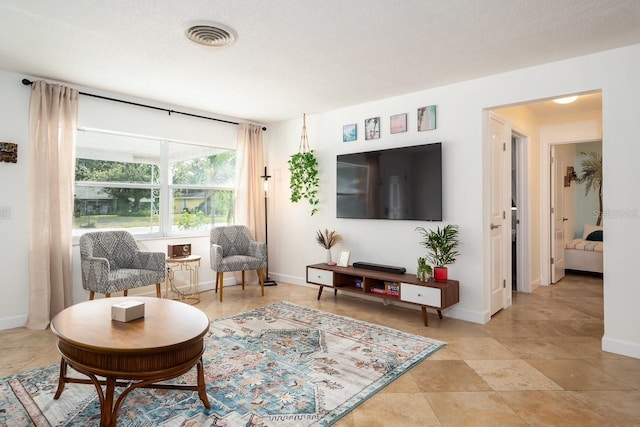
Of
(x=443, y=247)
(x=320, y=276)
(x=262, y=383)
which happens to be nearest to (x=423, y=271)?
(x=443, y=247)

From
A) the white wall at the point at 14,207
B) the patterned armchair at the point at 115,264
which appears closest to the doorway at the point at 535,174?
the patterned armchair at the point at 115,264

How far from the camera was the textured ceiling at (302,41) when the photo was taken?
2.35 meters

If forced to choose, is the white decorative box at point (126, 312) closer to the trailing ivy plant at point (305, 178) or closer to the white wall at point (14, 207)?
the white wall at point (14, 207)

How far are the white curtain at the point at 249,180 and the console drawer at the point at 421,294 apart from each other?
8.47 feet

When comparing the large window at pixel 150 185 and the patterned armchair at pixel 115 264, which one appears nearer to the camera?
the patterned armchair at pixel 115 264

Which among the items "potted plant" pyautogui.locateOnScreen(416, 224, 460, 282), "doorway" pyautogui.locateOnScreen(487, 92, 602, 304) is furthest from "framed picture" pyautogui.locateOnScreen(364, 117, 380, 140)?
"doorway" pyautogui.locateOnScreen(487, 92, 602, 304)

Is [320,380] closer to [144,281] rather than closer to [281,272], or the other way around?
[144,281]

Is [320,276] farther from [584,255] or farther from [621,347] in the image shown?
[584,255]

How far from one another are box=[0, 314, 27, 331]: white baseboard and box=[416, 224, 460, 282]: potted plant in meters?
4.01

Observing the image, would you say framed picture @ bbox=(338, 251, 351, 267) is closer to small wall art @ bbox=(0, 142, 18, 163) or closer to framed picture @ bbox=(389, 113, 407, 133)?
framed picture @ bbox=(389, 113, 407, 133)

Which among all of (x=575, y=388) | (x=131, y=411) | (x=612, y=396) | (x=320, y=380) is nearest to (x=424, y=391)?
(x=320, y=380)

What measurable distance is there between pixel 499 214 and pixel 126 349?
3735 millimetres

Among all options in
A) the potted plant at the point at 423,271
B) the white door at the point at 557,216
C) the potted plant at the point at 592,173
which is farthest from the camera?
the potted plant at the point at 592,173

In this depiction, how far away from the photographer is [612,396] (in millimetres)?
2227
